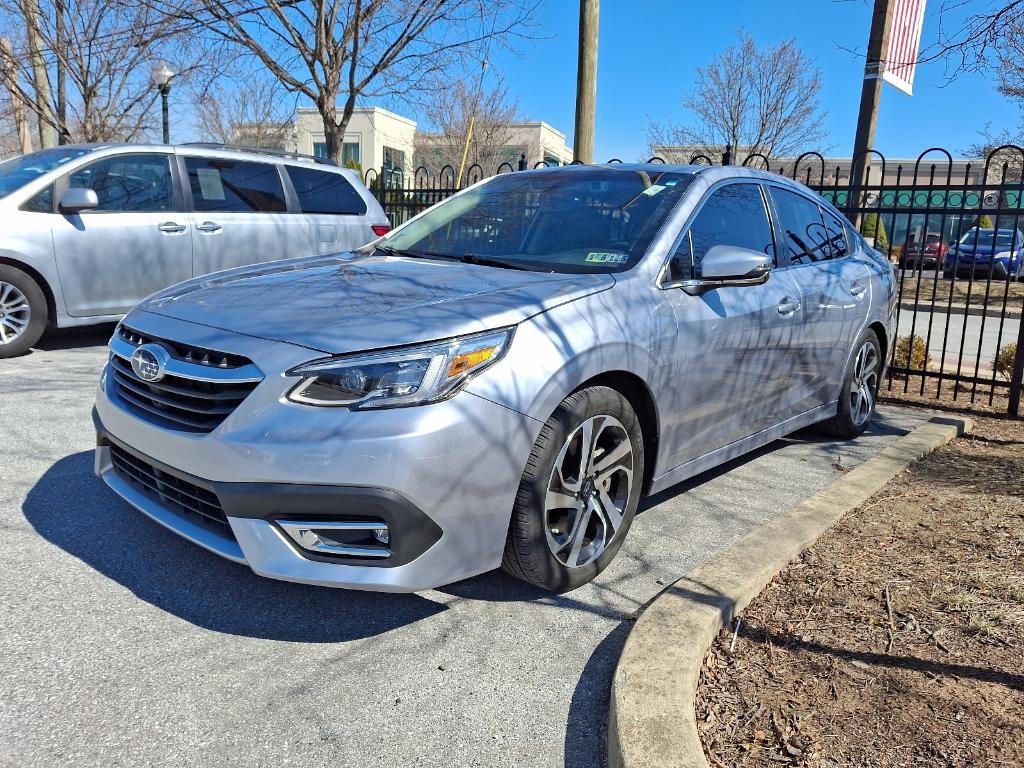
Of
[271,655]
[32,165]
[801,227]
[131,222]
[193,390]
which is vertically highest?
[32,165]

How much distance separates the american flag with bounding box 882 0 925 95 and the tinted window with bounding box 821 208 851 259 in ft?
6.25

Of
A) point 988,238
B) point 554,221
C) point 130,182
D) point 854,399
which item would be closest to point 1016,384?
point 854,399

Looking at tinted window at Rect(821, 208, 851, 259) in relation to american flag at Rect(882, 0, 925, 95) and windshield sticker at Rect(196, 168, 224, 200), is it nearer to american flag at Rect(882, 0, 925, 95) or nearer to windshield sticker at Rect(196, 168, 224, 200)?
american flag at Rect(882, 0, 925, 95)

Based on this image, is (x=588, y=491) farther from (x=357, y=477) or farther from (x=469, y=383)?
(x=357, y=477)

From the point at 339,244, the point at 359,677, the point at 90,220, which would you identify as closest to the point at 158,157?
the point at 90,220

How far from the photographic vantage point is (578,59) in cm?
931

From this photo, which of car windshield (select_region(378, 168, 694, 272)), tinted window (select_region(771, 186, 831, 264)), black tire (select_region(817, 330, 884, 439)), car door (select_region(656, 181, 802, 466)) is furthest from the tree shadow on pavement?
black tire (select_region(817, 330, 884, 439))

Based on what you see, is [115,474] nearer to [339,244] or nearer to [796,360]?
[796,360]

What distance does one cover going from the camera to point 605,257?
367 centimetres

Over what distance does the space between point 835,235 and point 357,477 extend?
4.07 metres

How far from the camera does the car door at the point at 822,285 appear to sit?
475 centimetres

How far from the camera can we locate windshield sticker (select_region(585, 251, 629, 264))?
3.62m

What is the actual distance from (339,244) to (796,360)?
17.2ft

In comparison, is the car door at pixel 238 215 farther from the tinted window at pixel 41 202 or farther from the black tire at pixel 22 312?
the black tire at pixel 22 312
